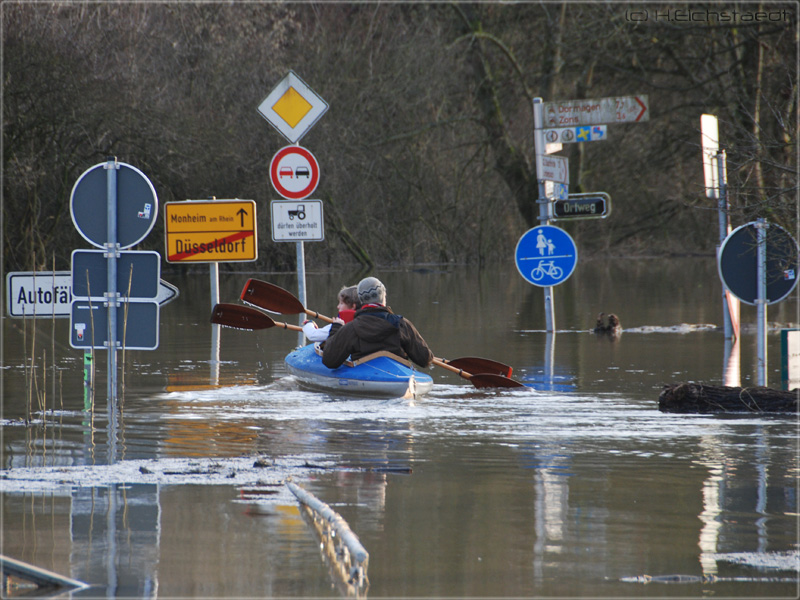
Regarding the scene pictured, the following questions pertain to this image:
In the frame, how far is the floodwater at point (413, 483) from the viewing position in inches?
197

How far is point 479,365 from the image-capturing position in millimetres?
12367

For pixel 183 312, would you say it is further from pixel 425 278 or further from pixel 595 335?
pixel 425 278

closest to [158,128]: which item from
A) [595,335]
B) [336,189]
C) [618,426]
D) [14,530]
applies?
[336,189]

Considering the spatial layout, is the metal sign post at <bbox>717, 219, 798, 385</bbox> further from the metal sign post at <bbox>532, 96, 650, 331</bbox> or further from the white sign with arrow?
the white sign with arrow

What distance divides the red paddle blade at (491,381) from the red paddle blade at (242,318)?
119 inches

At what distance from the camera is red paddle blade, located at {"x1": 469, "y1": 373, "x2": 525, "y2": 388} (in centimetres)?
1150

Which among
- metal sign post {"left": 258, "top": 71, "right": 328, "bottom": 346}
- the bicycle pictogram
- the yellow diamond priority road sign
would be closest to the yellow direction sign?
metal sign post {"left": 258, "top": 71, "right": 328, "bottom": 346}

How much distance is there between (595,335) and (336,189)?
19655 mm

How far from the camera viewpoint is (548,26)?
28.1m

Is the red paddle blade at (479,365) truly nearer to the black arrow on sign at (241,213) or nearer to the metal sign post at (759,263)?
the metal sign post at (759,263)

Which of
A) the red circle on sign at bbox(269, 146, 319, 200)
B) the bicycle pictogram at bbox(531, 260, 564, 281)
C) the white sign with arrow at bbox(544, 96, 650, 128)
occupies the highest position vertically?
the white sign with arrow at bbox(544, 96, 650, 128)

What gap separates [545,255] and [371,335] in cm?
501

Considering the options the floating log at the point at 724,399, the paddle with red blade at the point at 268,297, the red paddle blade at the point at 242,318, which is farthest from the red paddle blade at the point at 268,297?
the floating log at the point at 724,399

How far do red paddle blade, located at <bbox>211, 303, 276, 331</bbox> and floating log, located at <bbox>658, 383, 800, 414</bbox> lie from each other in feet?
17.5
